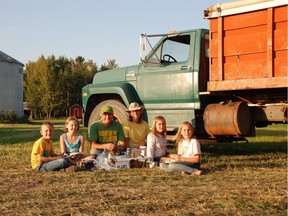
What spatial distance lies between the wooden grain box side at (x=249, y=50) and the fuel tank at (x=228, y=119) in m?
0.35

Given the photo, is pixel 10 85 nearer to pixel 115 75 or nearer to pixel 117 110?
pixel 115 75

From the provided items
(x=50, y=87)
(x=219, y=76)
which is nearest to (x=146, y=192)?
(x=219, y=76)

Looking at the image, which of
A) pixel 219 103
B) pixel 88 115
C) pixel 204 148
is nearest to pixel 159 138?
pixel 219 103

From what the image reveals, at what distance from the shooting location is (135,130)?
7484 mm

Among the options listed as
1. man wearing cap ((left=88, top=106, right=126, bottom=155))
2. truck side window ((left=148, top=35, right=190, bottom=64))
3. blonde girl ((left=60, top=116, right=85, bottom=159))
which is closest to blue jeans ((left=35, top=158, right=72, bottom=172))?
blonde girl ((left=60, top=116, right=85, bottom=159))

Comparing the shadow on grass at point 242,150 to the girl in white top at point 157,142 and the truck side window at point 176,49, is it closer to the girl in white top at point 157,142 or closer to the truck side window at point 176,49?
the truck side window at point 176,49

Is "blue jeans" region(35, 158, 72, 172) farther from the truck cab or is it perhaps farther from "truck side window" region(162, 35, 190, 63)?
"truck side window" region(162, 35, 190, 63)

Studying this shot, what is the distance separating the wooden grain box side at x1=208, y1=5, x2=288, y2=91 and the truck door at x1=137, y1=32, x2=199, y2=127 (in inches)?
26.8

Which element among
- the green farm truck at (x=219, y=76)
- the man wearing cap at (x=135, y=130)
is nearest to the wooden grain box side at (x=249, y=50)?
the green farm truck at (x=219, y=76)

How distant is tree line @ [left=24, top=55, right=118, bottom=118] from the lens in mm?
55344

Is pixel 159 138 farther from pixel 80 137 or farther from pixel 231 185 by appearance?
pixel 231 185

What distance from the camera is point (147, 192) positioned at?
4.68m

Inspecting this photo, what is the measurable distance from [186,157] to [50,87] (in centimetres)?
5139

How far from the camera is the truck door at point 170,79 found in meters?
8.09
